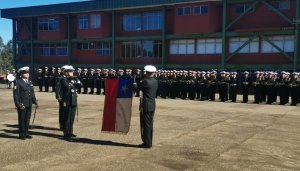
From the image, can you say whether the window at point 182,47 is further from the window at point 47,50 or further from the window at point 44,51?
the window at point 44,51

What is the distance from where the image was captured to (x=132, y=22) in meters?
38.4

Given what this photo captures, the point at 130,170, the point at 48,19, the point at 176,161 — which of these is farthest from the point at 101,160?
the point at 48,19

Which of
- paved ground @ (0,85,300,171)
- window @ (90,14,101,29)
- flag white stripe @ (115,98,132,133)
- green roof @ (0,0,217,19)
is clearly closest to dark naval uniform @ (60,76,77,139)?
paved ground @ (0,85,300,171)

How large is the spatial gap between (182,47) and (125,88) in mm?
26940

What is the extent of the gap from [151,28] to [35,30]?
55.0ft

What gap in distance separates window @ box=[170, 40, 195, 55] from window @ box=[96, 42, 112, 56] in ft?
25.3

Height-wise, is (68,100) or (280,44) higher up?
(280,44)

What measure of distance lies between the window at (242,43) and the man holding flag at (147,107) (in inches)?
969

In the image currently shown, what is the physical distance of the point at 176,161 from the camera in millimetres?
7375

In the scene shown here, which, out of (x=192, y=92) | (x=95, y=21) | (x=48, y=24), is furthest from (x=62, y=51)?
(x=192, y=92)

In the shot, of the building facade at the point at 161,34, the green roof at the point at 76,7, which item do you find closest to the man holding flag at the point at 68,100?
the building facade at the point at 161,34

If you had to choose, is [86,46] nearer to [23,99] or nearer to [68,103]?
[23,99]

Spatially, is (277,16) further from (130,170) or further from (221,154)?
(130,170)

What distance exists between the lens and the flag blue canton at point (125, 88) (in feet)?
29.8
